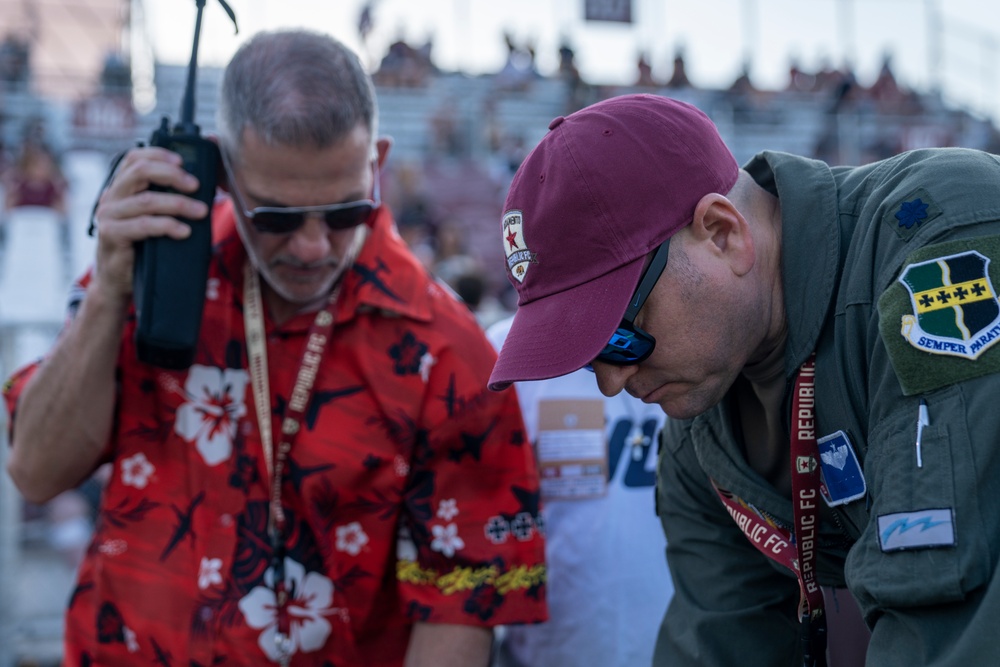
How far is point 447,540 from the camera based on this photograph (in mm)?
2250

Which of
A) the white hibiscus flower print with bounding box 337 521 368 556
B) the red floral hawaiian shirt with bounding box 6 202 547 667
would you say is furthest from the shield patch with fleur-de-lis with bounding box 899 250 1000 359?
the white hibiscus flower print with bounding box 337 521 368 556

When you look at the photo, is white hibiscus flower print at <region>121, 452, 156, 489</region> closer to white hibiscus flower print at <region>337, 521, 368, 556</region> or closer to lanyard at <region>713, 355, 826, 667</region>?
white hibiscus flower print at <region>337, 521, 368, 556</region>

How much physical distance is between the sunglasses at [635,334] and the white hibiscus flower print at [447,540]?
2.72 feet

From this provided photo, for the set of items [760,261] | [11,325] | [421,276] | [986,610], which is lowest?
[11,325]

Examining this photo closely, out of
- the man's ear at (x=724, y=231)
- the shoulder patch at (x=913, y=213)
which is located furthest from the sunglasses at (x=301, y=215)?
the shoulder patch at (x=913, y=213)

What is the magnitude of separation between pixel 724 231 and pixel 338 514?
45.7 inches

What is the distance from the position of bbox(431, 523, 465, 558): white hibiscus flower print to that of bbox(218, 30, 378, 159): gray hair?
90cm

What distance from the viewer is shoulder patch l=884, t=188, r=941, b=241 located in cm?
137

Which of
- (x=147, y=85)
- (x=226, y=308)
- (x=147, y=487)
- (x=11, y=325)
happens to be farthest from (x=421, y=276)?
(x=147, y=85)

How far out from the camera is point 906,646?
49.3 inches

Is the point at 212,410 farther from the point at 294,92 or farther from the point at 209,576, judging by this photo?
the point at 294,92

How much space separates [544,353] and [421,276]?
37.9 inches

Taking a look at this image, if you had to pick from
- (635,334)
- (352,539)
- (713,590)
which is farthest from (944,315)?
(352,539)

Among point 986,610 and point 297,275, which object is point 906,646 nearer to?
point 986,610
